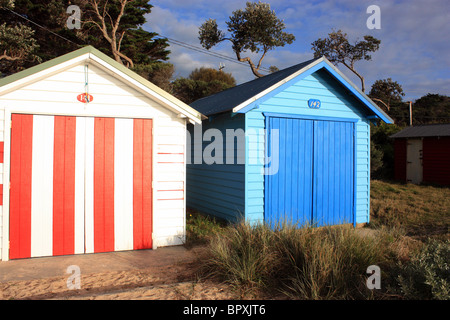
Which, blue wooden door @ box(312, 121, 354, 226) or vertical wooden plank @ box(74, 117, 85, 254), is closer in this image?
vertical wooden plank @ box(74, 117, 85, 254)

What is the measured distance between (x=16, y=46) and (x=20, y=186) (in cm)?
1417

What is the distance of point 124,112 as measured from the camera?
6.34 metres

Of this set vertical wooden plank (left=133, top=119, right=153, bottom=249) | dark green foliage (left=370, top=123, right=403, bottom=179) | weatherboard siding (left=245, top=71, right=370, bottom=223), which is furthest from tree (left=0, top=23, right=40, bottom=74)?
dark green foliage (left=370, top=123, right=403, bottom=179)

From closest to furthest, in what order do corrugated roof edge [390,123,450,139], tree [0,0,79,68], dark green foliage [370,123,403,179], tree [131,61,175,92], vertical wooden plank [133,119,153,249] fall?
vertical wooden plank [133,119,153,249] → corrugated roof edge [390,123,450,139] → dark green foliage [370,123,403,179] → tree [0,0,79,68] → tree [131,61,175,92]

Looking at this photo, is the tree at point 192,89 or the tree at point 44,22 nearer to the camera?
the tree at point 44,22

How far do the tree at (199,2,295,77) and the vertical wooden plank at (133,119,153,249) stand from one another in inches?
756

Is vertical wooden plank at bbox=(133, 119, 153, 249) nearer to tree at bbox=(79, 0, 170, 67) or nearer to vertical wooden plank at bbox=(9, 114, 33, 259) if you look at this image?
vertical wooden plank at bbox=(9, 114, 33, 259)

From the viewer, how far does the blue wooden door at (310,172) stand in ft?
25.3

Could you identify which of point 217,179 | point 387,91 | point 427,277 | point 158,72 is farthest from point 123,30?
point 387,91

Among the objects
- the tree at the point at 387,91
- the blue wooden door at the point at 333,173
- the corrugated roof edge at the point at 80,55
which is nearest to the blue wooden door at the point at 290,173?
the blue wooden door at the point at 333,173

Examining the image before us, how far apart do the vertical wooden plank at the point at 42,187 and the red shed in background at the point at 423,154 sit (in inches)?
665

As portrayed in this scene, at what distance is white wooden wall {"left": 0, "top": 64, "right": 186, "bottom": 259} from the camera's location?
19.0 feet

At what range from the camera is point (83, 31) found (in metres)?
20.2

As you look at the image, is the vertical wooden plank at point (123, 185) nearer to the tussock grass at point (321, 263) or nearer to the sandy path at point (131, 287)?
the sandy path at point (131, 287)
